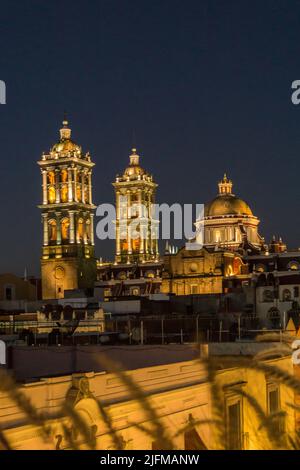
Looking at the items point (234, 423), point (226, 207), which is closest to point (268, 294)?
point (234, 423)

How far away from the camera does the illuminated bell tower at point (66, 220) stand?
8638 cm

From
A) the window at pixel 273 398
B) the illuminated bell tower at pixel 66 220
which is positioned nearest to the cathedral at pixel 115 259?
the illuminated bell tower at pixel 66 220

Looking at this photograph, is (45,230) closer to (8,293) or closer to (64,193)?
(64,193)

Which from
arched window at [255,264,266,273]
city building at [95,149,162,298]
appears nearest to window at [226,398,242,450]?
arched window at [255,264,266,273]

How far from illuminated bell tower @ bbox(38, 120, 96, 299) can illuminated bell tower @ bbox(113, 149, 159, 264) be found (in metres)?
10.2

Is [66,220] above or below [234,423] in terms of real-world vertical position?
above

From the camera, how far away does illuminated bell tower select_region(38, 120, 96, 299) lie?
86375mm

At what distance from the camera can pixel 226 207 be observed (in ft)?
347

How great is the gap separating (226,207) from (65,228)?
2467 centimetres

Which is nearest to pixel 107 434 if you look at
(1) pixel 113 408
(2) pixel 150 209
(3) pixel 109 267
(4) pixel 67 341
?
(1) pixel 113 408

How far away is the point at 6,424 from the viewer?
1109 centimetres

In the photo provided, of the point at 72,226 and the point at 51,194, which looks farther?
the point at 51,194

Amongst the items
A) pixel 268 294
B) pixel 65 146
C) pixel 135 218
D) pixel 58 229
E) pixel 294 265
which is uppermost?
pixel 65 146

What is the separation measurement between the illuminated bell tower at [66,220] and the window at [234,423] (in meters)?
69.4
